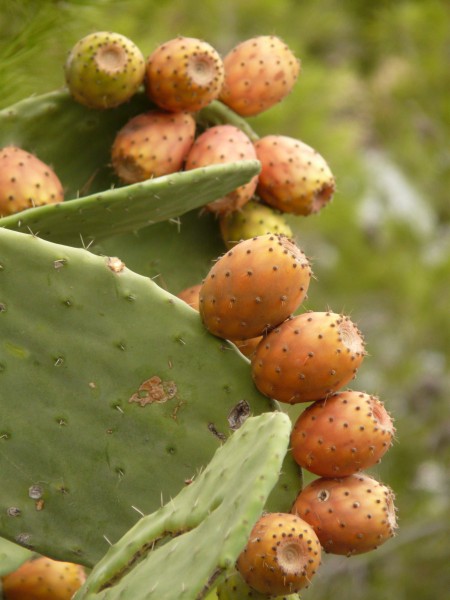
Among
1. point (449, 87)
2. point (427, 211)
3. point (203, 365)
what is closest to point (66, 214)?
point (203, 365)

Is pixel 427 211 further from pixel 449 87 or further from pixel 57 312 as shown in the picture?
pixel 57 312

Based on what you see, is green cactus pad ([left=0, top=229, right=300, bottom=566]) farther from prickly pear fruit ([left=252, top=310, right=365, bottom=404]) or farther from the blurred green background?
the blurred green background

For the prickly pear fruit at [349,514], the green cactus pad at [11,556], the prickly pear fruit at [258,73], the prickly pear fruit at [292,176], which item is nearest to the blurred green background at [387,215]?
the prickly pear fruit at [258,73]

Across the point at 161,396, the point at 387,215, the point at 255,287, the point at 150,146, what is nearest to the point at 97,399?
the point at 161,396

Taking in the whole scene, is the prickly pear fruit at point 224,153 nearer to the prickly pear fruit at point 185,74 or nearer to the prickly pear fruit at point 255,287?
the prickly pear fruit at point 185,74

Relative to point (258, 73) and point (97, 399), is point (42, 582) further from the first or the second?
point (258, 73)

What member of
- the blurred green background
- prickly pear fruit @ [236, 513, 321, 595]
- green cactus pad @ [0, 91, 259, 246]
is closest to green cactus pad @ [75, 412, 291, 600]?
prickly pear fruit @ [236, 513, 321, 595]
